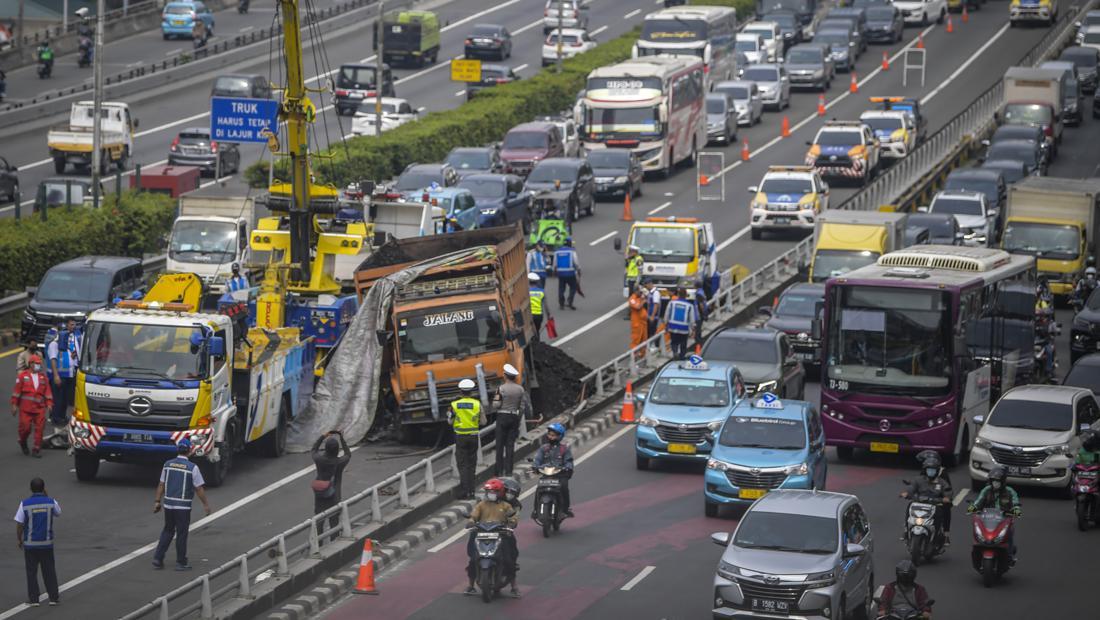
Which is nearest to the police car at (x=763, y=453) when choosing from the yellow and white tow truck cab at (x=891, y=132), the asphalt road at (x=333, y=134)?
the asphalt road at (x=333, y=134)

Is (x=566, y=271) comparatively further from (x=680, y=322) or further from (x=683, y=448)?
(x=683, y=448)

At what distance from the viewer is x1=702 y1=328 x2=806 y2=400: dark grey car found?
3183 centimetres

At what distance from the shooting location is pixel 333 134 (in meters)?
62.4

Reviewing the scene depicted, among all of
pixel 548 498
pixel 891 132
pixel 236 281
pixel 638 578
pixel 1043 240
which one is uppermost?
pixel 891 132

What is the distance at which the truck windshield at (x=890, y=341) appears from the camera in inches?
1136

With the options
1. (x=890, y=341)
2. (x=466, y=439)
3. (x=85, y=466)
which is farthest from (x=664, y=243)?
(x=85, y=466)

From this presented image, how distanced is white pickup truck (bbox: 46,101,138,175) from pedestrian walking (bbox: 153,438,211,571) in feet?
108

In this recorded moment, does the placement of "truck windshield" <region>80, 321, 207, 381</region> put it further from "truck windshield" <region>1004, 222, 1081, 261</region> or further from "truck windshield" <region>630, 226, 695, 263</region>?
"truck windshield" <region>1004, 222, 1081, 261</region>

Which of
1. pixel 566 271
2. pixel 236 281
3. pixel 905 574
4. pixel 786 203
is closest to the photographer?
pixel 905 574

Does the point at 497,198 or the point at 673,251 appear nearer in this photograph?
the point at 673,251

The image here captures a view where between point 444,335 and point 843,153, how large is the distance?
93.9 feet

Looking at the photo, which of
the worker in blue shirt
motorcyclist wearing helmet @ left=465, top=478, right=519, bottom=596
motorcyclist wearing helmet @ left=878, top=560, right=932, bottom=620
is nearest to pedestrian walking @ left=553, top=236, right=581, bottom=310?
the worker in blue shirt

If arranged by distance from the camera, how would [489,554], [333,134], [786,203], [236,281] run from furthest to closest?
[333,134]
[786,203]
[236,281]
[489,554]

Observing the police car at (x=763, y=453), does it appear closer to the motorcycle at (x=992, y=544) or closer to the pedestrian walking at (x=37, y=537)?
the motorcycle at (x=992, y=544)
